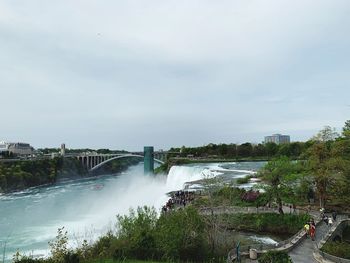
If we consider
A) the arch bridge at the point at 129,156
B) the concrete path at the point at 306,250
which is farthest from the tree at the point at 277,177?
the arch bridge at the point at 129,156

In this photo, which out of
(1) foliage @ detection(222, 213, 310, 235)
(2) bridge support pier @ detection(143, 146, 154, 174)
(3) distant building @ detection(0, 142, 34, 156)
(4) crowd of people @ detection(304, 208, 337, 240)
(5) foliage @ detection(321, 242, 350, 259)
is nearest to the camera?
(5) foliage @ detection(321, 242, 350, 259)

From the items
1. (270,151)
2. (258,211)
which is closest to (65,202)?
(258,211)

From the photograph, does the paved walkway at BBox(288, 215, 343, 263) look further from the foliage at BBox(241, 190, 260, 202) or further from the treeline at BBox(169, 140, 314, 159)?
the treeline at BBox(169, 140, 314, 159)

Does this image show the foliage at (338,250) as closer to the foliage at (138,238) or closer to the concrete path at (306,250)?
the concrete path at (306,250)

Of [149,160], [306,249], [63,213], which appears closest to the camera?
[306,249]

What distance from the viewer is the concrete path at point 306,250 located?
53.2 ft

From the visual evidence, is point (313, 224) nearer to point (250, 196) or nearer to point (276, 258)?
point (276, 258)

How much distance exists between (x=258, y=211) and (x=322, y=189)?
16.5 ft

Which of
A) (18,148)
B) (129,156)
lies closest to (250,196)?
(129,156)

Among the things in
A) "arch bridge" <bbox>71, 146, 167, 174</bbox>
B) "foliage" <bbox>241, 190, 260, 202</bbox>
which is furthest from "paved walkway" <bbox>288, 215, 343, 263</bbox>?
"arch bridge" <bbox>71, 146, 167, 174</bbox>

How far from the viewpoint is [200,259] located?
15711mm

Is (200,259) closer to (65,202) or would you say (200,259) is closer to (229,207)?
(229,207)

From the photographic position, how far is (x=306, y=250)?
57.9 ft

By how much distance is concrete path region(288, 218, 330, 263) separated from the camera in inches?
639
